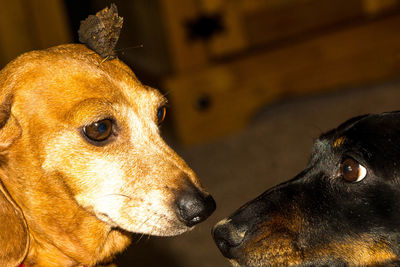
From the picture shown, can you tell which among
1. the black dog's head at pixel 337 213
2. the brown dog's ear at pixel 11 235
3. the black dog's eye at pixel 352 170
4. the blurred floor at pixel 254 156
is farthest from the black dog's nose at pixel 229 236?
the blurred floor at pixel 254 156

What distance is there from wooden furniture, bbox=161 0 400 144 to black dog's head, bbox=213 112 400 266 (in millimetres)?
2349

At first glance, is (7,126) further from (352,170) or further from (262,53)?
(262,53)

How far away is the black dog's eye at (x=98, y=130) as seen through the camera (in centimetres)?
192

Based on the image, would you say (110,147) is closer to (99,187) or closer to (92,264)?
(99,187)

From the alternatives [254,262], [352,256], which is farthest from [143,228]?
[352,256]

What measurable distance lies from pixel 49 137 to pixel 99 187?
0.75 feet

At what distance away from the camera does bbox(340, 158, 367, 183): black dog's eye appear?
2.00 metres

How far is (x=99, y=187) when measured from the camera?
192 centimetres

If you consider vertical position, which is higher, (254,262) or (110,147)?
(110,147)

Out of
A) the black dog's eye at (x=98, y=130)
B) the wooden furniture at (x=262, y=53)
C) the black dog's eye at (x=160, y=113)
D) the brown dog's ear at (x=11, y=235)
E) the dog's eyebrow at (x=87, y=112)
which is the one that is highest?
the dog's eyebrow at (x=87, y=112)

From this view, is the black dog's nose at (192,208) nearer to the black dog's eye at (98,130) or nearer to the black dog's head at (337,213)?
the black dog's head at (337,213)

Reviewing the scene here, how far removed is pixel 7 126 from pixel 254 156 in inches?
106

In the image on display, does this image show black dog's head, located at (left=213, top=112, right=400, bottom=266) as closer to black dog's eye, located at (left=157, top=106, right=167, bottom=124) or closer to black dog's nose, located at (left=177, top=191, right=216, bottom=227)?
black dog's nose, located at (left=177, top=191, right=216, bottom=227)

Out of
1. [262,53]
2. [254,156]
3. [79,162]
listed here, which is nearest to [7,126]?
[79,162]
